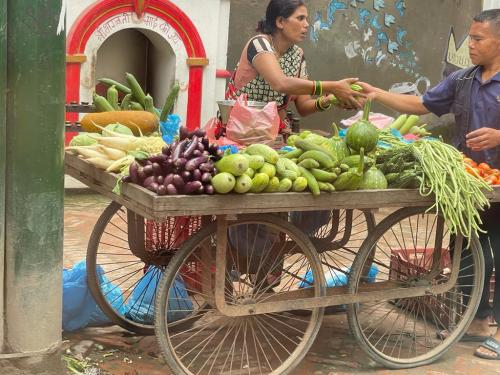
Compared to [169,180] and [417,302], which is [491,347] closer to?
[417,302]

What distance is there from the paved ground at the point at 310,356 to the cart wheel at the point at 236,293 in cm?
17

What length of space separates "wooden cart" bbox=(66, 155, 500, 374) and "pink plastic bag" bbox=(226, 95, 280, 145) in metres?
0.52

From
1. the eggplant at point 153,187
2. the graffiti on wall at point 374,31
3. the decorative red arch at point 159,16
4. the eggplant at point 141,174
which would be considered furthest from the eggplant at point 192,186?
the graffiti on wall at point 374,31

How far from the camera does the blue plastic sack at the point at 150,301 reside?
191 inches

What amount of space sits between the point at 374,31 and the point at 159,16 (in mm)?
3592

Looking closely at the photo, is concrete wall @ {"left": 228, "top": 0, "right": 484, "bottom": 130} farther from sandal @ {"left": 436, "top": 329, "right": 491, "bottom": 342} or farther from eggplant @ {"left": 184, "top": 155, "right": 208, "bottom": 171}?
eggplant @ {"left": 184, "top": 155, "right": 208, "bottom": 171}

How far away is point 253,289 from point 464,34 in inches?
378

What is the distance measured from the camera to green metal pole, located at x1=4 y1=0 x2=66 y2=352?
365 centimetres

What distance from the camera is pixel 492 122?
4910mm

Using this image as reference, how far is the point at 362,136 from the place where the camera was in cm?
421

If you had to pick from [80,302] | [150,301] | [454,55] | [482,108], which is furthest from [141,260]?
[454,55]

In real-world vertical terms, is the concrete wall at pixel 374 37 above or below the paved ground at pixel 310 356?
above

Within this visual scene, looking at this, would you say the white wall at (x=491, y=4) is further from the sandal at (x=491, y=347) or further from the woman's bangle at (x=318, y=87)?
the sandal at (x=491, y=347)

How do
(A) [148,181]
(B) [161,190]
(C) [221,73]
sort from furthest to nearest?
1. (C) [221,73]
2. (A) [148,181]
3. (B) [161,190]
